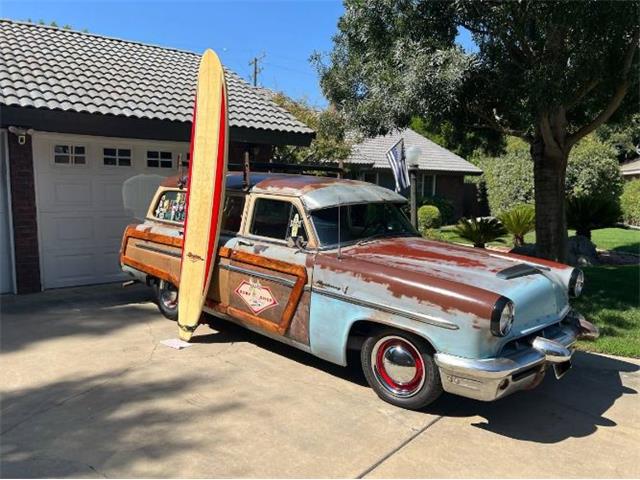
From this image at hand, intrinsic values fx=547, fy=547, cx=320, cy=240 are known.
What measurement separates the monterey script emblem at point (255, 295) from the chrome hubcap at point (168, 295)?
151cm

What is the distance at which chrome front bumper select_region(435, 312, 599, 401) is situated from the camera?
3.66m

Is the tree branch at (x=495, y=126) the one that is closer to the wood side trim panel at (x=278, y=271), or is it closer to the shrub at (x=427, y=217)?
the wood side trim panel at (x=278, y=271)

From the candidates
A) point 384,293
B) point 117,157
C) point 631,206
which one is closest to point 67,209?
point 117,157

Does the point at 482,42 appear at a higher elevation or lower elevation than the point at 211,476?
higher

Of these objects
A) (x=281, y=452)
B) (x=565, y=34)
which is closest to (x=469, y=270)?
(x=281, y=452)

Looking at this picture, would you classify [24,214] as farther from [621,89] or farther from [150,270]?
[621,89]

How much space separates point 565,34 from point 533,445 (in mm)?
4929

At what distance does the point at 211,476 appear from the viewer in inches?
128

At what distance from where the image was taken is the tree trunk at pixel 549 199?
8109mm

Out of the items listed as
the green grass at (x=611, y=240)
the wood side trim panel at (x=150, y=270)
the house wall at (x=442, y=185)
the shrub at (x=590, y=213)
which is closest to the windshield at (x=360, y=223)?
the wood side trim panel at (x=150, y=270)

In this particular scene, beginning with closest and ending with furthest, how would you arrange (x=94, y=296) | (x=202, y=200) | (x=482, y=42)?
(x=202, y=200)
(x=482, y=42)
(x=94, y=296)

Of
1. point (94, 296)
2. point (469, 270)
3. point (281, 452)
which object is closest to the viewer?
point (281, 452)

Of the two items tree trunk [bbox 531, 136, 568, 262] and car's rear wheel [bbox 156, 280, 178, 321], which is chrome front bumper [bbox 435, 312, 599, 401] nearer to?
car's rear wheel [bbox 156, 280, 178, 321]

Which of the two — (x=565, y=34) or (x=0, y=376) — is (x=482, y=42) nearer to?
(x=565, y=34)
